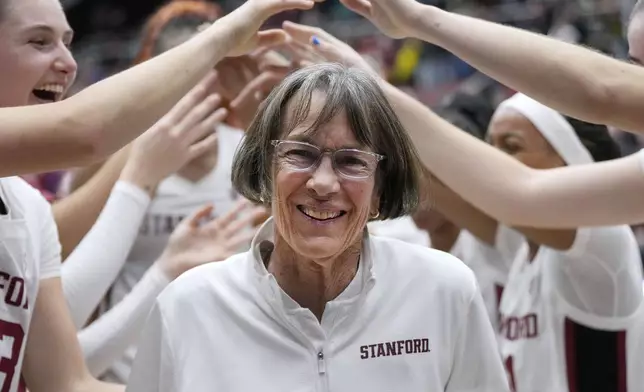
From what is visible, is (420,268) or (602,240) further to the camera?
(602,240)

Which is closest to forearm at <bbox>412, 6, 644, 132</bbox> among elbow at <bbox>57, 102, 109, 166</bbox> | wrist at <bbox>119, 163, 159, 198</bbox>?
elbow at <bbox>57, 102, 109, 166</bbox>

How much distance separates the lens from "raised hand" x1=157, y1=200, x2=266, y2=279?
Answer: 9.43ft

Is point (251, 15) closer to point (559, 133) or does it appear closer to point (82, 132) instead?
point (82, 132)

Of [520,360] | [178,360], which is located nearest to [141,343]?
[178,360]

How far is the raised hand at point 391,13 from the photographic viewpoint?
228cm

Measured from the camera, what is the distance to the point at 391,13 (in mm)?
2322

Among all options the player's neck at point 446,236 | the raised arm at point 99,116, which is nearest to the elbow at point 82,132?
the raised arm at point 99,116

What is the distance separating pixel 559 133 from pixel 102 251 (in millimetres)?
1340

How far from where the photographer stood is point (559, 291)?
293 cm

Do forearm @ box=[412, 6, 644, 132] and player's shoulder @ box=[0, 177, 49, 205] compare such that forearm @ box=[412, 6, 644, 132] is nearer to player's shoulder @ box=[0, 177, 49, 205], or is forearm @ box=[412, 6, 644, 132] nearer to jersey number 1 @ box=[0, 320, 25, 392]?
player's shoulder @ box=[0, 177, 49, 205]

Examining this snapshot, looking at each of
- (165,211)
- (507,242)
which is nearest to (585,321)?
(507,242)

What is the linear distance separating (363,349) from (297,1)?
0.81 meters

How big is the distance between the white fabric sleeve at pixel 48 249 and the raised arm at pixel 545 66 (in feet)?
3.04

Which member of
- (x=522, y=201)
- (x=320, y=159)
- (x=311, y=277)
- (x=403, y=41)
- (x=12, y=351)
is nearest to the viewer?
(x=320, y=159)
